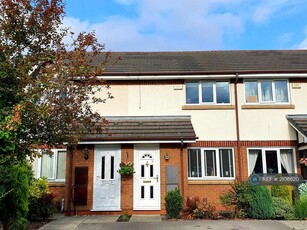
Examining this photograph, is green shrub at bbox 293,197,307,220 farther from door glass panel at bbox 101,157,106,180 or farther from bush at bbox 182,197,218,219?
door glass panel at bbox 101,157,106,180

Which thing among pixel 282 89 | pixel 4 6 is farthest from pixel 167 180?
pixel 4 6

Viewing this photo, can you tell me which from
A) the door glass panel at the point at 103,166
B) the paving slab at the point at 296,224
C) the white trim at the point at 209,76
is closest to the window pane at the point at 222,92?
the white trim at the point at 209,76

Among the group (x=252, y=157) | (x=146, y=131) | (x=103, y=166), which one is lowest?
(x=103, y=166)

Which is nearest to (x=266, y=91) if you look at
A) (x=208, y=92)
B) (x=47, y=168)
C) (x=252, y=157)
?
(x=208, y=92)

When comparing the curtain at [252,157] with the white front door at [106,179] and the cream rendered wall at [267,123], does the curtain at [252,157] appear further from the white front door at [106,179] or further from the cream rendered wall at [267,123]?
the white front door at [106,179]

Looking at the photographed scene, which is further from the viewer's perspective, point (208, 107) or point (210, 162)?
point (208, 107)

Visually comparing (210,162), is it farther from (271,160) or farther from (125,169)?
(125,169)

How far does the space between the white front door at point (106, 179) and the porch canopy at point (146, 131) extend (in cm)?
70

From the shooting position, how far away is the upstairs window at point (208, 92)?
1370 cm

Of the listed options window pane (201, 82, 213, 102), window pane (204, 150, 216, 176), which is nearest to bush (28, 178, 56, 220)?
window pane (204, 150, 216, 176)

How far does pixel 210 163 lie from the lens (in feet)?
43.1

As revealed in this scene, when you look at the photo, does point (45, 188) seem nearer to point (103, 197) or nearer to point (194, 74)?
point (103, 197)

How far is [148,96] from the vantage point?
45.0 feet

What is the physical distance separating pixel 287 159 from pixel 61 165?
30.8ft
